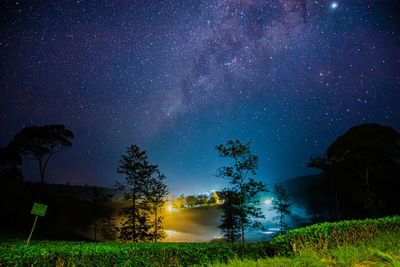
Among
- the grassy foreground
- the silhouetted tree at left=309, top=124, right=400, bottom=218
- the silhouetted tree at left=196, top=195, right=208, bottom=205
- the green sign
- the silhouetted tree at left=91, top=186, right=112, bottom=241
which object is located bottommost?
the grassy foreground

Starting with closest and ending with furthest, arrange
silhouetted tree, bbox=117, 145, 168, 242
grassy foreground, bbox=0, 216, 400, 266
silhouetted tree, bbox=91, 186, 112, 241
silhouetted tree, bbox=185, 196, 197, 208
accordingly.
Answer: grassy foreground, bbox=0, 216, 400, 266
silhouetted tree, bbox=117, 145, 168, 242
silhouetted tree, bbox=91, 186, 112, 241
silhouetted tree, bbox=185, 196, 197, 208

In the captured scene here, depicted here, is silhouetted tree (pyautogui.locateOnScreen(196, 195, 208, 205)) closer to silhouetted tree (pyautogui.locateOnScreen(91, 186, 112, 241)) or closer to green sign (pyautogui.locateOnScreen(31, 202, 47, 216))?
silhouetted tree (pyautogui.locateOnScreen(91, 186, 112, 241))

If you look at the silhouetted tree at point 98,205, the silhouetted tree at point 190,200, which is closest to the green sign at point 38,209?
the silhouetted tree at point 98,205

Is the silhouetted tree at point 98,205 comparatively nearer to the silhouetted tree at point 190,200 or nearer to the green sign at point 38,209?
the green sign at point 38,209

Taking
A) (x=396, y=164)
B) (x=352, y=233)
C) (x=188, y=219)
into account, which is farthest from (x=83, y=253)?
(x=188, y=219)

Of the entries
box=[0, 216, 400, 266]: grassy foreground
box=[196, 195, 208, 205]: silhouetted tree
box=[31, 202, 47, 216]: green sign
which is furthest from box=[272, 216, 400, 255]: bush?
box=[196, 195, 208, 205]: silhouetted tree

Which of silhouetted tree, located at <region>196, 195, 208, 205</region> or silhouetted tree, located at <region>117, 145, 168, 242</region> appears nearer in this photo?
silhouetted tree, located at <region>117, 145, 168, 242</region>

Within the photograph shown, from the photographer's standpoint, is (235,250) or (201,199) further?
(201,199)

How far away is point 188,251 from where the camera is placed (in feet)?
29.1

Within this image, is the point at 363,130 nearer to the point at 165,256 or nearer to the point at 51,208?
the point at 165,256

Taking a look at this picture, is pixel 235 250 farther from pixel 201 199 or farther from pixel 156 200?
pixel 201 199

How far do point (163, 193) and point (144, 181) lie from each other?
4436 millimetres

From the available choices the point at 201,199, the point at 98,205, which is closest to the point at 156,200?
the point at 98,205

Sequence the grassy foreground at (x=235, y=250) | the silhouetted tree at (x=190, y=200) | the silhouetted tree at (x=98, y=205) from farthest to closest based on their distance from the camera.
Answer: the silhouetted tree at (x=190, y=200), the silhouetted tree at (x=98, y=205), the grassy foreground at (x=235, y=250)
